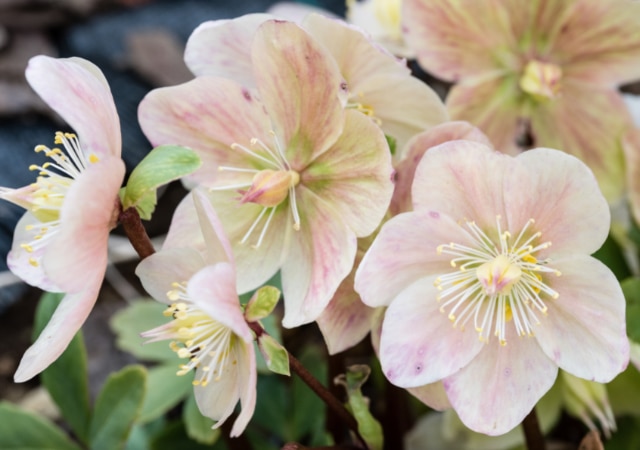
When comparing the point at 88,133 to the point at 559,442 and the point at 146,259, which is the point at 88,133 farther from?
the point at 559,442

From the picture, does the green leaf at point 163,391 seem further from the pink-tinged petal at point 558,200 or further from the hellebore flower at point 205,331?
the pink-tinged petal at point 558,200

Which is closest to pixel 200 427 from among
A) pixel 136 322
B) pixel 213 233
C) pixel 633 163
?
pixel 136 322

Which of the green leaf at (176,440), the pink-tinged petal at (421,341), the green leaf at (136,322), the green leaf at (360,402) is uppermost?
the pink-tinged petal at (421,341)

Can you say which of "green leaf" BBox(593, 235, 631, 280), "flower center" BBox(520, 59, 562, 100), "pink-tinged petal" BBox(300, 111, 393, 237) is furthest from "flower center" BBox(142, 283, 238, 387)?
"green leaf" BBox(593, 235, 631, 280)

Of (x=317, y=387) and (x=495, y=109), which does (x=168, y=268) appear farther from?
(x=495, y=109)

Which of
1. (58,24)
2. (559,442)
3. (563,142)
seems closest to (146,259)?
(563,142)

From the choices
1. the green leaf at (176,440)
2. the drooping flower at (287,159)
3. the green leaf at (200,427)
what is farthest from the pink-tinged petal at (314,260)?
the green leaf at (176,440)
